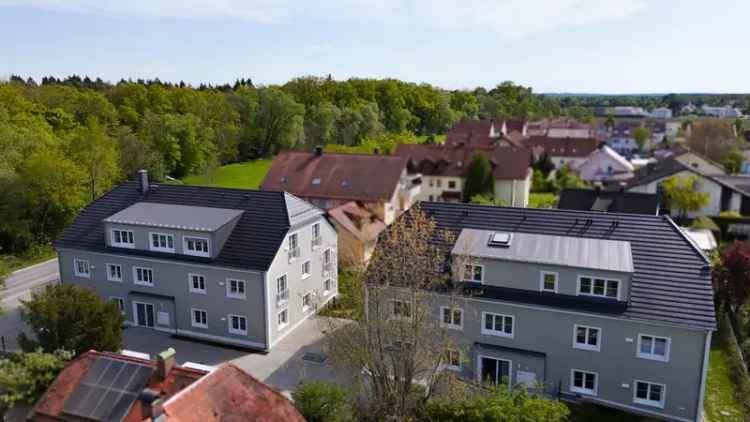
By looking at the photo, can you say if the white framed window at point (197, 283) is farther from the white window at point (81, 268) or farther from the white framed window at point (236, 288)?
the white window at point (81, 268)

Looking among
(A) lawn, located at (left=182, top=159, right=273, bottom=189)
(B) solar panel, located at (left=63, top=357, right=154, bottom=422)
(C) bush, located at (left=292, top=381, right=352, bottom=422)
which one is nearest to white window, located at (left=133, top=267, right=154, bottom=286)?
(B) solar panel, located at (left=63, top=357, right=154, bottom=422)

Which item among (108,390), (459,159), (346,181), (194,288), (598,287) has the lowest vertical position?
(194,288)

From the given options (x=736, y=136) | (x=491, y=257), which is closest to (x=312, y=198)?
(x=491, y=257)

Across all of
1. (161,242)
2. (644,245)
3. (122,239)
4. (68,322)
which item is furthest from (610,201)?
(68,322)

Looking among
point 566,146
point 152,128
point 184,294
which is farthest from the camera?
point 566,146

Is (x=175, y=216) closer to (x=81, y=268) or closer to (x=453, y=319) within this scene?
(x=81, y=268)

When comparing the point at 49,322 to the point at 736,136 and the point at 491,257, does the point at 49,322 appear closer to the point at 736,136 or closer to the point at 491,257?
the point at 491,257
